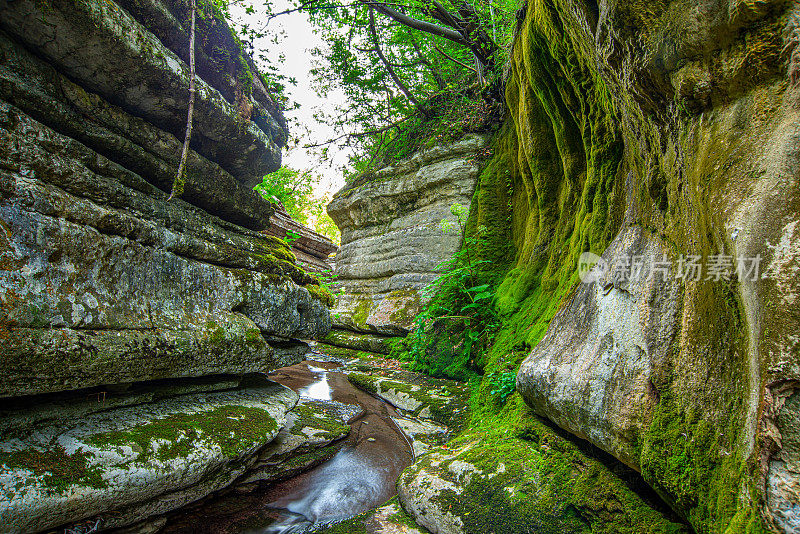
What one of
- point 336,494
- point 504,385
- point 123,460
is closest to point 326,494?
point 336,494

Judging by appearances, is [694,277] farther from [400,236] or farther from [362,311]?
[362,311]

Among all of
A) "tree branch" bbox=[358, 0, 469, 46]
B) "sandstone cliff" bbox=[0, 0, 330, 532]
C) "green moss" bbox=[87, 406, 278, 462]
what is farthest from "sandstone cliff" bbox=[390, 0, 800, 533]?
"tree branch" bbox=[358, 0, 469, 46]

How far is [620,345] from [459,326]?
3.86m

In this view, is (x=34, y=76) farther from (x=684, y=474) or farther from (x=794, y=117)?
(x=684, y=474)

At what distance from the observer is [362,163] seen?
12.6 metres

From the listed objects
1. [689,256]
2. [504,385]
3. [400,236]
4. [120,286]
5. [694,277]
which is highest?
[400,236]

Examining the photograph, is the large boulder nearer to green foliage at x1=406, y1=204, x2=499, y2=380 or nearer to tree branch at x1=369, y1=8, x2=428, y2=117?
green foliage at x1=406, y1=204, x2=499, y2=380

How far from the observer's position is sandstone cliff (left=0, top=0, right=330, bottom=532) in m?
2.36

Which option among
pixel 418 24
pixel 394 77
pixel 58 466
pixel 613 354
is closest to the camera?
pixel 58 466

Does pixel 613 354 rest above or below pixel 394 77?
below

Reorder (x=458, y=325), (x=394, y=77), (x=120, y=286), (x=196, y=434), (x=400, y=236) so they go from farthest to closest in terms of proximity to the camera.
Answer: (x=394, y=77) < (x=400, y=236) < (x=458, y=325) < (x=120, y=286) < (x=196, y=434)

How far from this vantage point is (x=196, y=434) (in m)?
2.94

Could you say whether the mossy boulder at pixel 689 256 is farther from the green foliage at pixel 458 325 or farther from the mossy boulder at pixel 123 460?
the mossy boulder at pixel 123 460

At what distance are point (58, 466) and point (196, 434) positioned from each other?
0.86 meters
